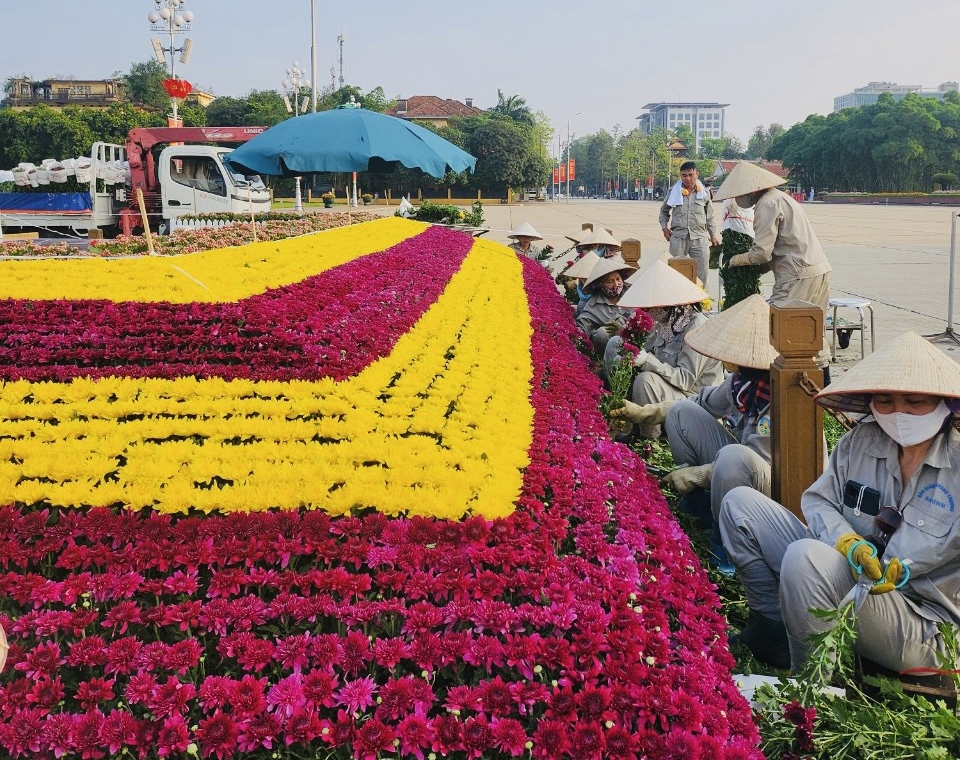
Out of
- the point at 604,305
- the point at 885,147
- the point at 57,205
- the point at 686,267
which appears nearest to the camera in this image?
the point at 686,267

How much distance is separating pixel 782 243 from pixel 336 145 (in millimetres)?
4301

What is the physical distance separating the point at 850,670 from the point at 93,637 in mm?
1860

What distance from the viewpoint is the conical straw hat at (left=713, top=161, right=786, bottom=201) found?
5723 mm

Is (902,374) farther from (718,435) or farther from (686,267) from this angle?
(686,267)

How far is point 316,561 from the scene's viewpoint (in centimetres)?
228

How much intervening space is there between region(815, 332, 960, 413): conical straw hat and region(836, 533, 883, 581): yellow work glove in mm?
407

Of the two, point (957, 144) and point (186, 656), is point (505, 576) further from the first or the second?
point (957, 144)

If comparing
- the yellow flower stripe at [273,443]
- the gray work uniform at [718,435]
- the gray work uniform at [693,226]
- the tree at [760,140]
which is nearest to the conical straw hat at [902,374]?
the gray work uniform at [718,435]

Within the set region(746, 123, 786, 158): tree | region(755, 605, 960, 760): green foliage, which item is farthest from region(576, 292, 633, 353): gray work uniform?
region(746, 123, 786, 158): tree

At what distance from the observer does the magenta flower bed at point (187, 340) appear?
3.32 meters

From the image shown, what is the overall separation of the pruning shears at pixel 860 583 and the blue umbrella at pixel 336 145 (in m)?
6.52

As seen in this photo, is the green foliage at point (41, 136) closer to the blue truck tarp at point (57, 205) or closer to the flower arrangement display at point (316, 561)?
the blue truck tarp at point (57, 205)

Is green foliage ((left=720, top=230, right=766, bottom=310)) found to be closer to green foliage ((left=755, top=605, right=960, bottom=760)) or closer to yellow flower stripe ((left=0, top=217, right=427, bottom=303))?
yellow flower stripe ((left=0, top=217, right=427, bottom=303))

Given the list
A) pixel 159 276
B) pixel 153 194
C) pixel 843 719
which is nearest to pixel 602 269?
pixel 159 276
